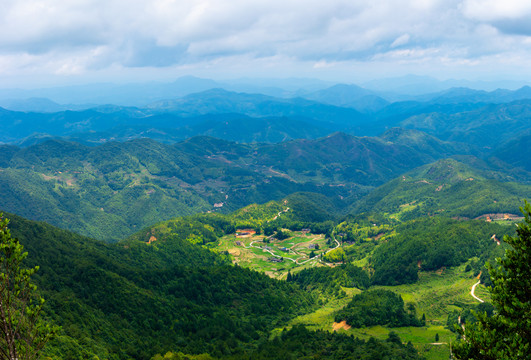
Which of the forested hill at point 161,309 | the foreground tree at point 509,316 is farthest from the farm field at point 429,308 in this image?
the foreground tree at point 509,316

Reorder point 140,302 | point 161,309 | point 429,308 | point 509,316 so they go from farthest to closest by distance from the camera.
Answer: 1. point 429,308
2. point 161,309
3. point 140,302
4. point 509,316

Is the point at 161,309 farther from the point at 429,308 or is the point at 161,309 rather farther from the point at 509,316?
the point at 509,316

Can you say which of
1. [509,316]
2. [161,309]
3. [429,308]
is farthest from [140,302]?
[509,316]

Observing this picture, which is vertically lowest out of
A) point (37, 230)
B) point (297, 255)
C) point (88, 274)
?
point (297, 255)

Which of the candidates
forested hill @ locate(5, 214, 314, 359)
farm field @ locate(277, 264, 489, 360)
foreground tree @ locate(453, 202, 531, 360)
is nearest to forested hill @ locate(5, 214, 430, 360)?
forested hill @ locate(5, 214, 314, 359)

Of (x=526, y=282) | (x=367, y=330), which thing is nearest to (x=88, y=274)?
(x=367, y=330)

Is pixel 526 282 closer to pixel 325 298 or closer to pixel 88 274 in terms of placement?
pixel 88 274

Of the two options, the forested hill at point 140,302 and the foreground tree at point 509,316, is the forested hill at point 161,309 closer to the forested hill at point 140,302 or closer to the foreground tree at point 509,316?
the forested hill at point 140,302

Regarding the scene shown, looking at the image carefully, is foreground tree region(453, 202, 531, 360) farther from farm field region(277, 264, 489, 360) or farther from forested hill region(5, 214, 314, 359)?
forested hill region(5, 214, 314, 359)
